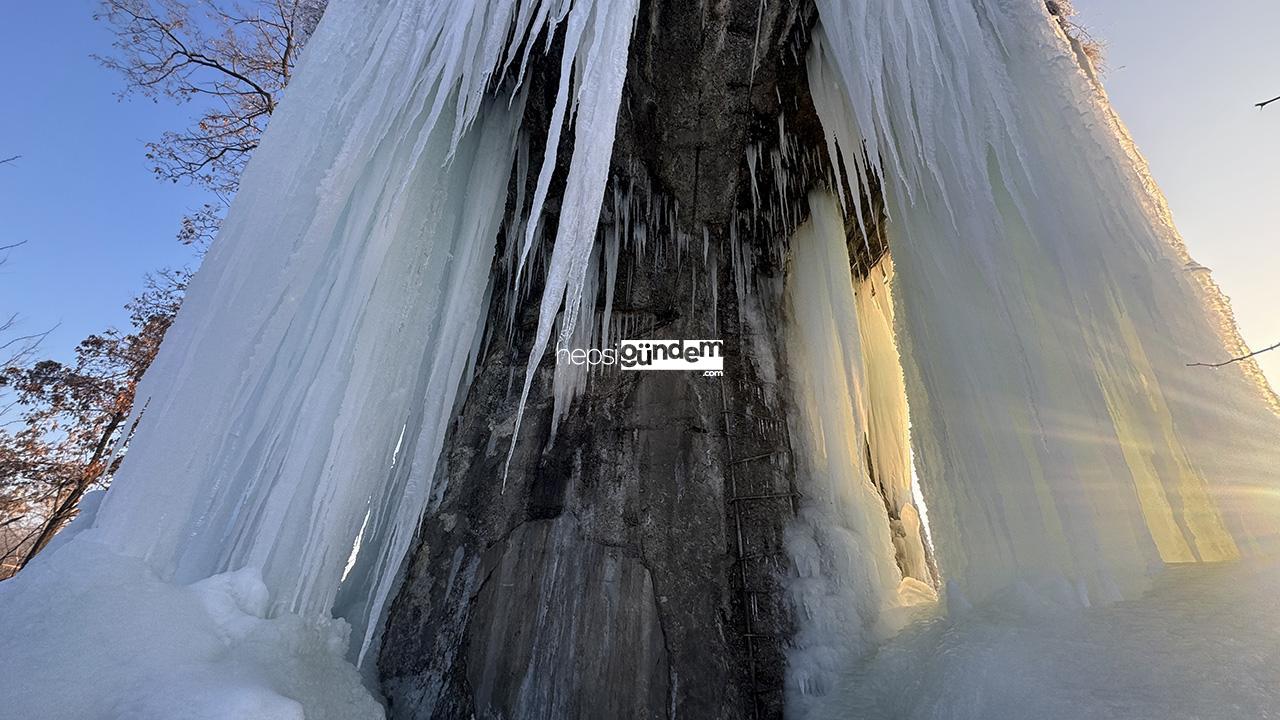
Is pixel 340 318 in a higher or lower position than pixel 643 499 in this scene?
higher

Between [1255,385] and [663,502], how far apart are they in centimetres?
237

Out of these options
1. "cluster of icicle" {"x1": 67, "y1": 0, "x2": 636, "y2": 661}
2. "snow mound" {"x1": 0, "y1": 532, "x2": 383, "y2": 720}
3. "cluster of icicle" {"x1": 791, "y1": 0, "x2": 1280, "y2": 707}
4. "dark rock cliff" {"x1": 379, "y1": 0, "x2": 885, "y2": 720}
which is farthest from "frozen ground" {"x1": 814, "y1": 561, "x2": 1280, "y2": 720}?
"snow mound" {"x1": 0, "y1": 532, "x2": 383, "y2": 720}

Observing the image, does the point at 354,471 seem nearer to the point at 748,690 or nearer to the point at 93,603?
the point at 93,603

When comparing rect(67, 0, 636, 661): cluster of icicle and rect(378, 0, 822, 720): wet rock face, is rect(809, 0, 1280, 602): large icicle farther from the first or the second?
rect(67, 0, 636, 661): cluster of icicle

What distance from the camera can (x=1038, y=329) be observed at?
2.17 meters

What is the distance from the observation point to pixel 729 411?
3457 millimetres

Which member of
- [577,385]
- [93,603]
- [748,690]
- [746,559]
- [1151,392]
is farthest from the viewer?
[577,385]

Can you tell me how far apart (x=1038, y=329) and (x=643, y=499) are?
6.55 feet

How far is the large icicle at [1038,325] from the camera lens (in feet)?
5.86

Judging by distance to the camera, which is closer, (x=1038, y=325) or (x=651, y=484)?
(x=1038, y=325)

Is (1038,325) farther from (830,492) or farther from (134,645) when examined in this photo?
(134,645)

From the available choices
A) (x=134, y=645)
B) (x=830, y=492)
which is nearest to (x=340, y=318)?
(x=134, y=645)

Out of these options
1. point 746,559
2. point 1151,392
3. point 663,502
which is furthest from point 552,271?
point 1151,392

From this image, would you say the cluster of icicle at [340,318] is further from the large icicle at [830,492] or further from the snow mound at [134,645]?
the large icicle at [830,492]
